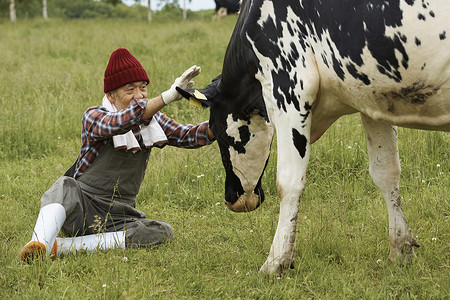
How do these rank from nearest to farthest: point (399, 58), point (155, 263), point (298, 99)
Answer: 1. point (399, 58)
2. point (298, 99)
3. point (155, 263)

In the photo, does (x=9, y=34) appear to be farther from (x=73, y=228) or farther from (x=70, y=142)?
(x=73, y=228)

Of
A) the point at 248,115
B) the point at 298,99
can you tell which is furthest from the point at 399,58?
the point at 248,115

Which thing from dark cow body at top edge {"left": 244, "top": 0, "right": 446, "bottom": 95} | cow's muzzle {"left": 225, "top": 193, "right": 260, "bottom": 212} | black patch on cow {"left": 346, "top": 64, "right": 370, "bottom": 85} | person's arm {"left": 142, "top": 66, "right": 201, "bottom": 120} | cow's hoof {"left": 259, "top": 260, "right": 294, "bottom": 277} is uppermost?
dark cow body at top edge {"left": 244, "top": 0, "right": 446, "bottom": 95}

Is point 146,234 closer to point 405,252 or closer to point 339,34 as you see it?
point 405,252

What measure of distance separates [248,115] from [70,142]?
3.07 metres

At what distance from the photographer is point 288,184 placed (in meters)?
3.12

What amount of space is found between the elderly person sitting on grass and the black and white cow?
0.36 metres

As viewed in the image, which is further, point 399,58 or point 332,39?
point 332,39

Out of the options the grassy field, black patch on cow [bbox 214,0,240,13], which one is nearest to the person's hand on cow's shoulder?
black patch on cow [bbox 214,0,240,13]

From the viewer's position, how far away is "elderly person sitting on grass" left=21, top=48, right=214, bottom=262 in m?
3.62

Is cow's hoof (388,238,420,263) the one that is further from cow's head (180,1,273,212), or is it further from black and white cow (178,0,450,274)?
cow's head (180,1,273,212)

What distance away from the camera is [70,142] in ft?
20.0

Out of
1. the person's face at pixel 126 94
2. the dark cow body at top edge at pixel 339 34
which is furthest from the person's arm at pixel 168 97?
the dark cow body at top edge at pixel 339 34

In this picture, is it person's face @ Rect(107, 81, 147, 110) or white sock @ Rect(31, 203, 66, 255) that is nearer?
white sock @ Rect(31, 203, 66, 255)
